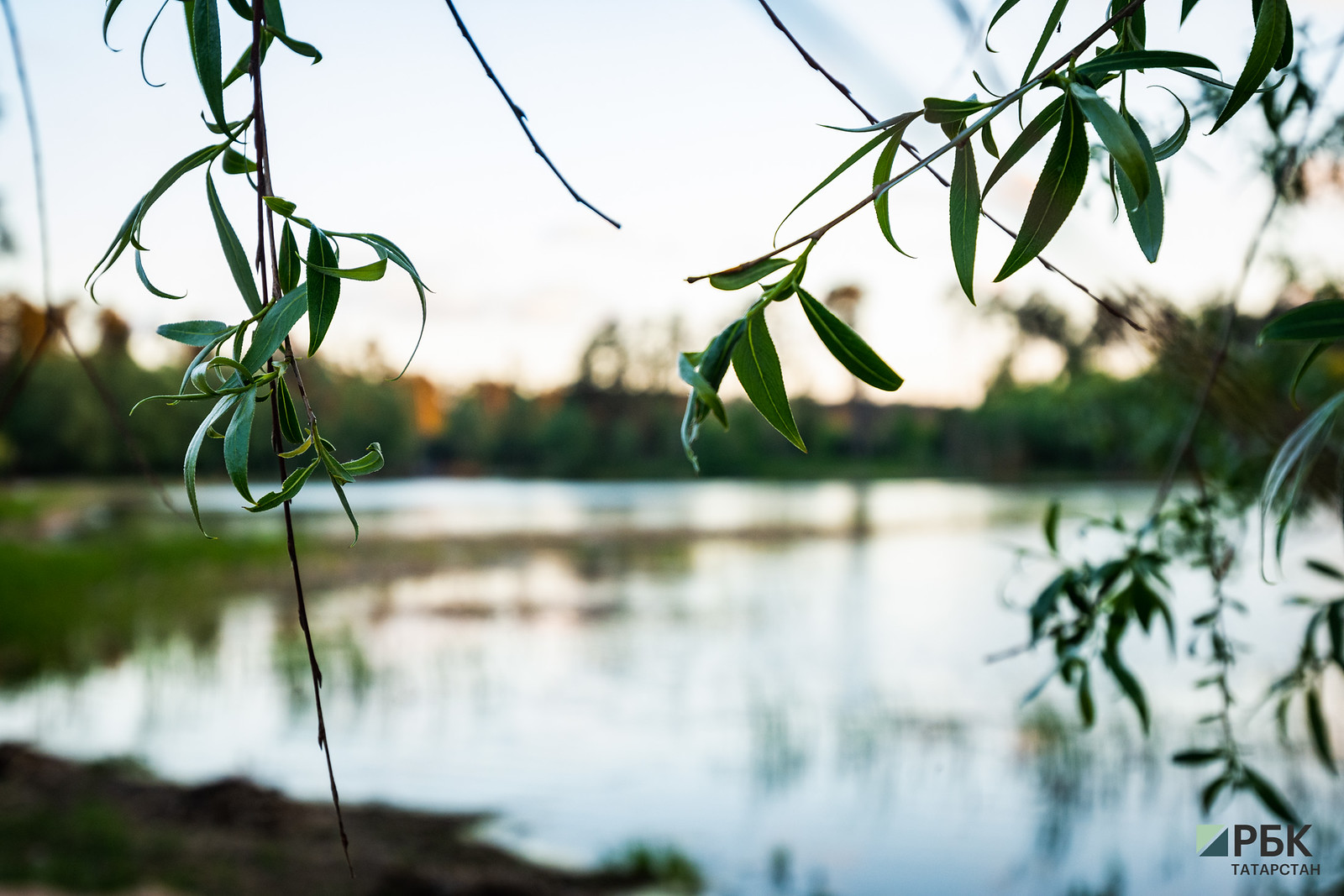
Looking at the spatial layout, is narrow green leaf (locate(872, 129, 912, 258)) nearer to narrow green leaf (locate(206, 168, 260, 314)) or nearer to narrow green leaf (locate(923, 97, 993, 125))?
narrow green leaf (locate(923, 97, 993, 125))

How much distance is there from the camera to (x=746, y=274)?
1.01 ft

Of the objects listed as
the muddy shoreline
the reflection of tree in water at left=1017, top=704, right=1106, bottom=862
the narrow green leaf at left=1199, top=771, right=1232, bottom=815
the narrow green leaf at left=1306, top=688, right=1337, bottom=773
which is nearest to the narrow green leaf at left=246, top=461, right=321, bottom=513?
the narrow green leaf at left=1199, top=771, right=1232, bottom=815

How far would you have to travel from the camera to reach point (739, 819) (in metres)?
4.81

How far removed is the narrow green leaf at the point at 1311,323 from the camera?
1.34 feet

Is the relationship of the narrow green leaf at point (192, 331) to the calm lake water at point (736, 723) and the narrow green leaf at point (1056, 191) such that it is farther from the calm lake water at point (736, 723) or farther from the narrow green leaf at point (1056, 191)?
the calm lake water at point (736, 723)

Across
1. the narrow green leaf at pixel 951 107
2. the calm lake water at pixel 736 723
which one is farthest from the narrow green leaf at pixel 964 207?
the calm lake water at pixel 736 723

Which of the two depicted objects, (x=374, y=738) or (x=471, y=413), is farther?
(x=471, y=413)

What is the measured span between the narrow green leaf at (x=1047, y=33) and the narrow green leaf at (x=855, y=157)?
0.20 feet

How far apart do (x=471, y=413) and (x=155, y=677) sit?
19.5 meters

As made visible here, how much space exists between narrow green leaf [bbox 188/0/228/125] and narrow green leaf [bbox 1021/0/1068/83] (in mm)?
332

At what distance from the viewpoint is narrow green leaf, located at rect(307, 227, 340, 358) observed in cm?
35

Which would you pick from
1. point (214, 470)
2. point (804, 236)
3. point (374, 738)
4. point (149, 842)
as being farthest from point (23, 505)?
point (804, 236)

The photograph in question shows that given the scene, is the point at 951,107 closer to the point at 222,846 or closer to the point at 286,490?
the point at 286,490

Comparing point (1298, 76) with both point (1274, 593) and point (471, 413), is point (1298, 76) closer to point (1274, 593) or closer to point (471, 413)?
point (1274, 593)
